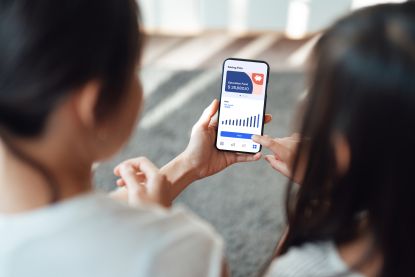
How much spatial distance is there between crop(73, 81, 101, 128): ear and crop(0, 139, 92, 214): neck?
0.04 metres

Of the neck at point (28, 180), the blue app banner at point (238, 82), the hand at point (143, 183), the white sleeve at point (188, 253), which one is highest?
the neck at point (28, 180)

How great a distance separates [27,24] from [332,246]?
399mm

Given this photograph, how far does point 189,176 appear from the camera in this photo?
0.89 meters

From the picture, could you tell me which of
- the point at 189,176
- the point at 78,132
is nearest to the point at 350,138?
the point at 78,132

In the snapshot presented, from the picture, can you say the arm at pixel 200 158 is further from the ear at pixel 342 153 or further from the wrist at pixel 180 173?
the ear at pixel 342 153

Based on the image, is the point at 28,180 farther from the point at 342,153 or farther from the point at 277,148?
the point at 277,148

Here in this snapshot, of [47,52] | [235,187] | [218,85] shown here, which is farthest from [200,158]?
[218,85]

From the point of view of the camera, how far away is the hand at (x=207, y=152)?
2.96ft

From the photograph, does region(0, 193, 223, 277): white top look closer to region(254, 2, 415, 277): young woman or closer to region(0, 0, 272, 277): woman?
region(0, 0, 272, 277): woman

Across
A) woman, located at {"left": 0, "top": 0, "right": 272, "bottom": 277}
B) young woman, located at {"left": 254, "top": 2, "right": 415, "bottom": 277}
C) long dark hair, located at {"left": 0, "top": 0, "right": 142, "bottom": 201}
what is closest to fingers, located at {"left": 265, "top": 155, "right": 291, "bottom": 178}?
young woman, located at {"left": 254, "top": 2, "right": 415, "bottom": 277}

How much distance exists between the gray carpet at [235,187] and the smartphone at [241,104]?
48cm

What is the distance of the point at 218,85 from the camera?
6.25ft

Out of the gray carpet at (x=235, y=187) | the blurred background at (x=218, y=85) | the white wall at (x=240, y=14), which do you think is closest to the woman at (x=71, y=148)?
the blurred background at (x=218, y=85)

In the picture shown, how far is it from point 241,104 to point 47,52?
498mm
